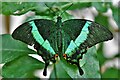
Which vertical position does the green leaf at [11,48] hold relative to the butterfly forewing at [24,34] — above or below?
below

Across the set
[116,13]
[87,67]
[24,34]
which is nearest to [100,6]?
[116,13]

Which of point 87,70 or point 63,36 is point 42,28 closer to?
point 63,36

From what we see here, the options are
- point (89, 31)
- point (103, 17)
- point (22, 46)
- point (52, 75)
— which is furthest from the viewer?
point (103, 17)

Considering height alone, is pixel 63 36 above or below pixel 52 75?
above

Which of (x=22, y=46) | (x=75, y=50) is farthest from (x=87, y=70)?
(x=22, y=46)

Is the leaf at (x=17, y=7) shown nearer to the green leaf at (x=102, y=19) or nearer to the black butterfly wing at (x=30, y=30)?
the black butterfly wing at (x=30, y=30)

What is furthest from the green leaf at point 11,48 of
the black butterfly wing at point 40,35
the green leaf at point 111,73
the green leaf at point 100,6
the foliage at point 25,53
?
the green leaf at point 111,73
